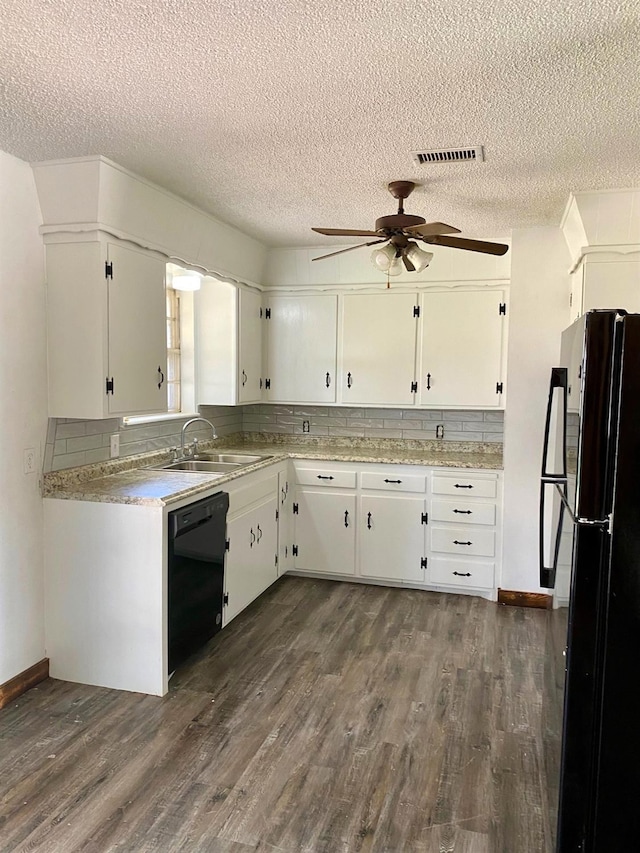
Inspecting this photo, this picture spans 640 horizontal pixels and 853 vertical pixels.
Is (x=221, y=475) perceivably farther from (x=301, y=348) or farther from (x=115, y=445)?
(x=301, y=348)

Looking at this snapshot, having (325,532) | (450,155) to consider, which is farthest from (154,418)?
(450,155)

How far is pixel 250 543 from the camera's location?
3695 mm

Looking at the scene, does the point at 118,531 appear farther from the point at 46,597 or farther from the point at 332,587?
the point at 332,587

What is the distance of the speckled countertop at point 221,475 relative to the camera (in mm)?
2895

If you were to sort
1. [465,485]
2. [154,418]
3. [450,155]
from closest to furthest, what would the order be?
[450,155] < [154,418] < [465,485]

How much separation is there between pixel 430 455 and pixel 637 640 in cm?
288

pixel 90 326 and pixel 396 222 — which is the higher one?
pixel 396 222

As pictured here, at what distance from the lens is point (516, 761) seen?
7.68ft

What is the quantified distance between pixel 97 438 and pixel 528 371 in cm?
268

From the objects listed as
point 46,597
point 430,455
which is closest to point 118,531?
point 46,597

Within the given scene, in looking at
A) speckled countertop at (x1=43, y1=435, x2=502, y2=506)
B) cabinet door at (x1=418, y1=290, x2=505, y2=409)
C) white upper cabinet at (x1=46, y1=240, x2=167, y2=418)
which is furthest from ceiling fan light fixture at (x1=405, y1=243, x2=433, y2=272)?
speckled countertop at (x1=43, y1=435, x2=502, y2=506)

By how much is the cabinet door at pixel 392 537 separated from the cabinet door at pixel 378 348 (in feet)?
2.51

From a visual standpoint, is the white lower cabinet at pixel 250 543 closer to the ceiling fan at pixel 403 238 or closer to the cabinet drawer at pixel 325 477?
the cabinet drawer at pixel 325 477

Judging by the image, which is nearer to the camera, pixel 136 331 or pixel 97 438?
pixel 136 331
